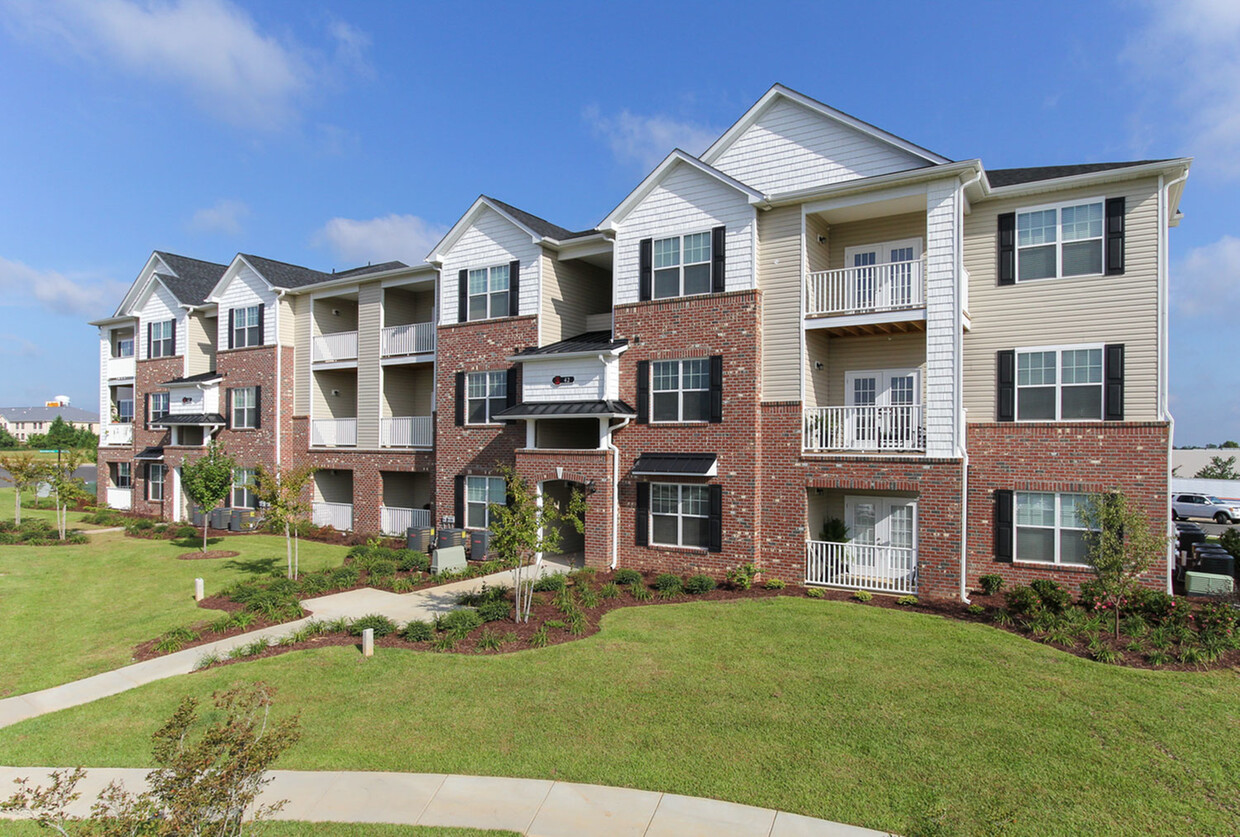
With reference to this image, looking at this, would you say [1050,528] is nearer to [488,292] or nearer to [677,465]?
[677,465]

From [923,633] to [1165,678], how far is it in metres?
3.42

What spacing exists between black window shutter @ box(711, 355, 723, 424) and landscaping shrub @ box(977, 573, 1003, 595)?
7.05m

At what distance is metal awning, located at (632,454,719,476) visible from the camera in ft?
55.2

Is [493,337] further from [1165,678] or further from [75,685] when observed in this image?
[1165,678]

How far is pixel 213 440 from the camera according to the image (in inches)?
1150

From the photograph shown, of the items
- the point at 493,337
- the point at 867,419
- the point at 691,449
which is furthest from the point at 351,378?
the point at 867,419

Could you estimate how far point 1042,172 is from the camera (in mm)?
16234

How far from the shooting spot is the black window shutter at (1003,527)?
15.5 metres

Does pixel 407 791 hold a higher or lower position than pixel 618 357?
lower

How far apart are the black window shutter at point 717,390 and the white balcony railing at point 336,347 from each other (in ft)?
50.5

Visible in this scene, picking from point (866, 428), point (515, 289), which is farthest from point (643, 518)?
point (515, 289)

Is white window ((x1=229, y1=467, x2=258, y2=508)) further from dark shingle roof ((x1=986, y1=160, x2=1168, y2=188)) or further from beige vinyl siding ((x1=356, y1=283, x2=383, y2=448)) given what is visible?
dark shingle roof ((x1=986, y1=160, x2=1168, y2=188))

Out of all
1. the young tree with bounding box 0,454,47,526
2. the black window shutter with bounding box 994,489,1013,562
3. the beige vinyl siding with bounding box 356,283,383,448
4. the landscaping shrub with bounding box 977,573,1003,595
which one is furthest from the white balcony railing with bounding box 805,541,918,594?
the young tree with bounding box 0,454,47,526

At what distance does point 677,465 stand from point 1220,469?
51285 millimetres
